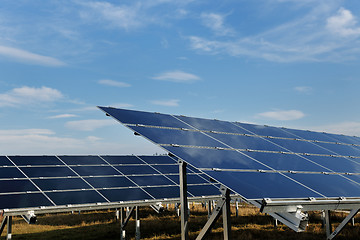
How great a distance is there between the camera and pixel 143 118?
37.5 ft

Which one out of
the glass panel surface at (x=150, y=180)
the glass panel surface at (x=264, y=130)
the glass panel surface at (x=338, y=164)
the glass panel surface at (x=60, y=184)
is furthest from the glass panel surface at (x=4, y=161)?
the glass panel surface at (x=338, y=164)

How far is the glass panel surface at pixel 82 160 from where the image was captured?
2347cm

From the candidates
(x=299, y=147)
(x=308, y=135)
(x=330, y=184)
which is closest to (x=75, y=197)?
(x=299, y=147)

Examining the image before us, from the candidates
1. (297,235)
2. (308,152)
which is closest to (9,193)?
(308,152)

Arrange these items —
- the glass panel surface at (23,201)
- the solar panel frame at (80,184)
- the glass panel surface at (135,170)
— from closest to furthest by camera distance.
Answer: the glass panel surface at (23,201)
the solar panel frame at (80,184)
the glass panel surface at (135,170)

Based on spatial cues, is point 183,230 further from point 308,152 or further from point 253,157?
point 308,152

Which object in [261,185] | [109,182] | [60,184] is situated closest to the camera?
[261,185]

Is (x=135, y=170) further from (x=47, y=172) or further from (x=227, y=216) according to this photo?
(x=227, y=216)

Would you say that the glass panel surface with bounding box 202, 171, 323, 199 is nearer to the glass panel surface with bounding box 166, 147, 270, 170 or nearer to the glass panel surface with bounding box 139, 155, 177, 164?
the glass panel surface with bounding box 166, 147, 270, 170

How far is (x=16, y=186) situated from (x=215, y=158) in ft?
40.8

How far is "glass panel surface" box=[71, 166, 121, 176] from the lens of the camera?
21.7 m

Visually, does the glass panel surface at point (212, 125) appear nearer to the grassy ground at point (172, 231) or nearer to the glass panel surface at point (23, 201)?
the glass panel surface at point (23, 201)

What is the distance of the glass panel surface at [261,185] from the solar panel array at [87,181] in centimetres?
1046

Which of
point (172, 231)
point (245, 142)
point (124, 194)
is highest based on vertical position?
point (245, 142)
